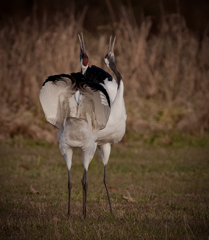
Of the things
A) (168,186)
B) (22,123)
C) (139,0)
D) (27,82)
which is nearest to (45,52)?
(27,82)

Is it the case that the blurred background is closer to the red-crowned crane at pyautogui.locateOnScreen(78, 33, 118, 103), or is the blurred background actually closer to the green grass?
the green grass

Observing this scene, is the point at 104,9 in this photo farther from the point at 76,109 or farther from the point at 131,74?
the point at 76,109

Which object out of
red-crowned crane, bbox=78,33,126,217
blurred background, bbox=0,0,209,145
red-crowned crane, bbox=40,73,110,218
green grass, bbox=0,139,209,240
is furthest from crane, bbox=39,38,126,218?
blurred background, bbox=0,0,209,145

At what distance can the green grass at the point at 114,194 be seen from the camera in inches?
123

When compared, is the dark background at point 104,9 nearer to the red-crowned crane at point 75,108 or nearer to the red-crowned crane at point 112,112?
the red-crowned crane at point 112,112

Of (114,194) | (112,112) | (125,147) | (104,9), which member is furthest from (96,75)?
(104,9)

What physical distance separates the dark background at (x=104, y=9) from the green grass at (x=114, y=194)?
24.8 feet

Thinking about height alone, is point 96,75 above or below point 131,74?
below

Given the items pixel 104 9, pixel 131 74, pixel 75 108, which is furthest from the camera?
pixel 104 9

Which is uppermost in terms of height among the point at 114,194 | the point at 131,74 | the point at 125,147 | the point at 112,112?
the point at 131,74

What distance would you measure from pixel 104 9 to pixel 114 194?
484 inches

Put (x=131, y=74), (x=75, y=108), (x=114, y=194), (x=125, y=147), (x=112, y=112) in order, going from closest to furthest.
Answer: (x=75, y=108) → (x=112, y=112) → (x=114, y=194) → (x=125, y=147) → (x=131, y=74)

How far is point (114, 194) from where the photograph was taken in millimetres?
4637

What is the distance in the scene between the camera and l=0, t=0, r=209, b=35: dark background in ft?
46.1
